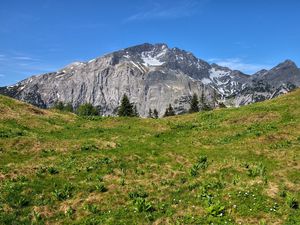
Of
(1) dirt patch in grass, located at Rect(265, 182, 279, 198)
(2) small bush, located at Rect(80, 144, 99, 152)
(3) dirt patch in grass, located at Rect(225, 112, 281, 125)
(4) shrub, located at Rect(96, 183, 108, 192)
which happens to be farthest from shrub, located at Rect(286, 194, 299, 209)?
(3) dirt patch in grass, located at Rect(225, 112, 281, 125)

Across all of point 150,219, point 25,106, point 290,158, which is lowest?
point 150,219

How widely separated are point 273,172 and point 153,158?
10156 mm

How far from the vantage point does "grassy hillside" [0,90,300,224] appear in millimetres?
23641

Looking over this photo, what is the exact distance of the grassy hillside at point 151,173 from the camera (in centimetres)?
2364

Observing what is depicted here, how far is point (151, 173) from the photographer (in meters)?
30.6

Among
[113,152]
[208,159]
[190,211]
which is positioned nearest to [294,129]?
[208,159]

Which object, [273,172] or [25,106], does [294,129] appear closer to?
[273,172]

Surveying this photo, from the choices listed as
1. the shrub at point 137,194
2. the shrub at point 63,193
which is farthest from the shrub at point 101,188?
the shrub at point 137,194

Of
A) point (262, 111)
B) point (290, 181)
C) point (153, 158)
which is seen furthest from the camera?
point (262, 111)

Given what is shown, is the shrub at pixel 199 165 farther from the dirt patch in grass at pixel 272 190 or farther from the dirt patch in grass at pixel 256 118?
the dirt patch in grass at pixel 256 118

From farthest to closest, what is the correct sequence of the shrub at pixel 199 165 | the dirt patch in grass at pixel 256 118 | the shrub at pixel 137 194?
the dirt patch in grass at pixel 256 118 < the shrub at pixel 199 165 < the shrub at pixel 137 194

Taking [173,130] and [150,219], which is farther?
[173,130]

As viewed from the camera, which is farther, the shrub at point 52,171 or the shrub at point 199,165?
the shrub at point 52,171

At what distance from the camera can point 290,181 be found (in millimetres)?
27453
